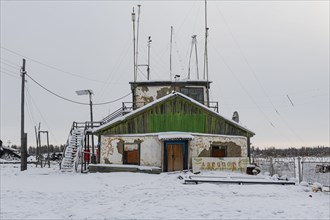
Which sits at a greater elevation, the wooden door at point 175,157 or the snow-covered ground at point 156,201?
the wooden door at point 175,157

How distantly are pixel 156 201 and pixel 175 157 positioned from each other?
14.0 metres

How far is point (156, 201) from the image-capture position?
15602mm

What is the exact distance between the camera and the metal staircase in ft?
103

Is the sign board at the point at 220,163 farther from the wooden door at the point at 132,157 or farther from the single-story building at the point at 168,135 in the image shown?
the wooden door at the point at 132,157

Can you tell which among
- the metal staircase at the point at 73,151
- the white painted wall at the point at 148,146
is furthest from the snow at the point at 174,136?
the metal staircase at the point at 73,151

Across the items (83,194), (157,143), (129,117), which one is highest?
(129,117)

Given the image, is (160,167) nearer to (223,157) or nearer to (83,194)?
(223,157)

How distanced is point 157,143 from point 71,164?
7.39 metres

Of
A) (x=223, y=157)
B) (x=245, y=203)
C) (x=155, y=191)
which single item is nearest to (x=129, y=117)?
(x=223, y=157)

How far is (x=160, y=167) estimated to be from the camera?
95.1 ft

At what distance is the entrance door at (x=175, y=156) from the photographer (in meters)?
29.4

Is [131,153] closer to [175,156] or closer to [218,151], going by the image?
[175,156]

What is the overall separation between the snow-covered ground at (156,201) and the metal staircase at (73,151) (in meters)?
8.53

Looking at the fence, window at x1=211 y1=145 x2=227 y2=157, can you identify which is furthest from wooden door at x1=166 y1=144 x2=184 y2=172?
the fence
